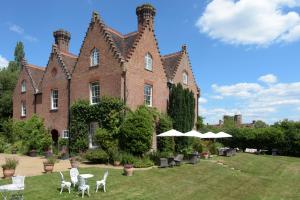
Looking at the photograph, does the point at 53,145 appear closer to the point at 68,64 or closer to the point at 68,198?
the point at 68,64

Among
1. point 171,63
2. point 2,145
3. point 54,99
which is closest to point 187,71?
point 171,63

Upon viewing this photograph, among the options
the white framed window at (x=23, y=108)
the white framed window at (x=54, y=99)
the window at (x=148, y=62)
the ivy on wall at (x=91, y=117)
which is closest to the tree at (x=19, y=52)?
the white framed window at (x=23, y=108)

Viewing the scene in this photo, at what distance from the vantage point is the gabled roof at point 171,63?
1378 inches

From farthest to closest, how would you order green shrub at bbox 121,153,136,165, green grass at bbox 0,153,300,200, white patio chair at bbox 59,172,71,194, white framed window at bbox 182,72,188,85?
1. white framed window at bbox 182,72,188,85
2. green shrub at bbox 121,153,136,165
3. green grass at bbox 0,153,300,200
4. white patio chair at bbox 59,172,71,194

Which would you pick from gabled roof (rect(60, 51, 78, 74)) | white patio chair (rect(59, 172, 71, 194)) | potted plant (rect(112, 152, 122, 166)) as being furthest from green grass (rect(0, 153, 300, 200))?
gabled roof (rect(60, 51, 78, 74))

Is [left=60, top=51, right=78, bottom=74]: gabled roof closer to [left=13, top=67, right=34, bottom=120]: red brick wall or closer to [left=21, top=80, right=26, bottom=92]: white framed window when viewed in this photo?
[left=13, top=67, right=34, bottom=120]: red brick wall

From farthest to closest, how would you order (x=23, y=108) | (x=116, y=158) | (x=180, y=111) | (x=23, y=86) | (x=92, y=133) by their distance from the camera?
(x=23, y=86), (x=23, y=108), (x=180, y=111), (x=92, y=133), (x=116, y=158)

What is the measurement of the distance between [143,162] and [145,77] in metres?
8.62

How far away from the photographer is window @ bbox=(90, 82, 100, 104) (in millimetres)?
29625

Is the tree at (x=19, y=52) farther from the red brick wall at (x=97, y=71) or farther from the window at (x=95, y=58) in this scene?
the window at (x=95, y=58)

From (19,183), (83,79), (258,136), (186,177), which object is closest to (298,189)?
(186,177)

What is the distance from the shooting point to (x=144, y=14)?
102 feet

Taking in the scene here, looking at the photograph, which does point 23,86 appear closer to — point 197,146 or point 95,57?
point 95,57

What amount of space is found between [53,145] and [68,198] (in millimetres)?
20472
